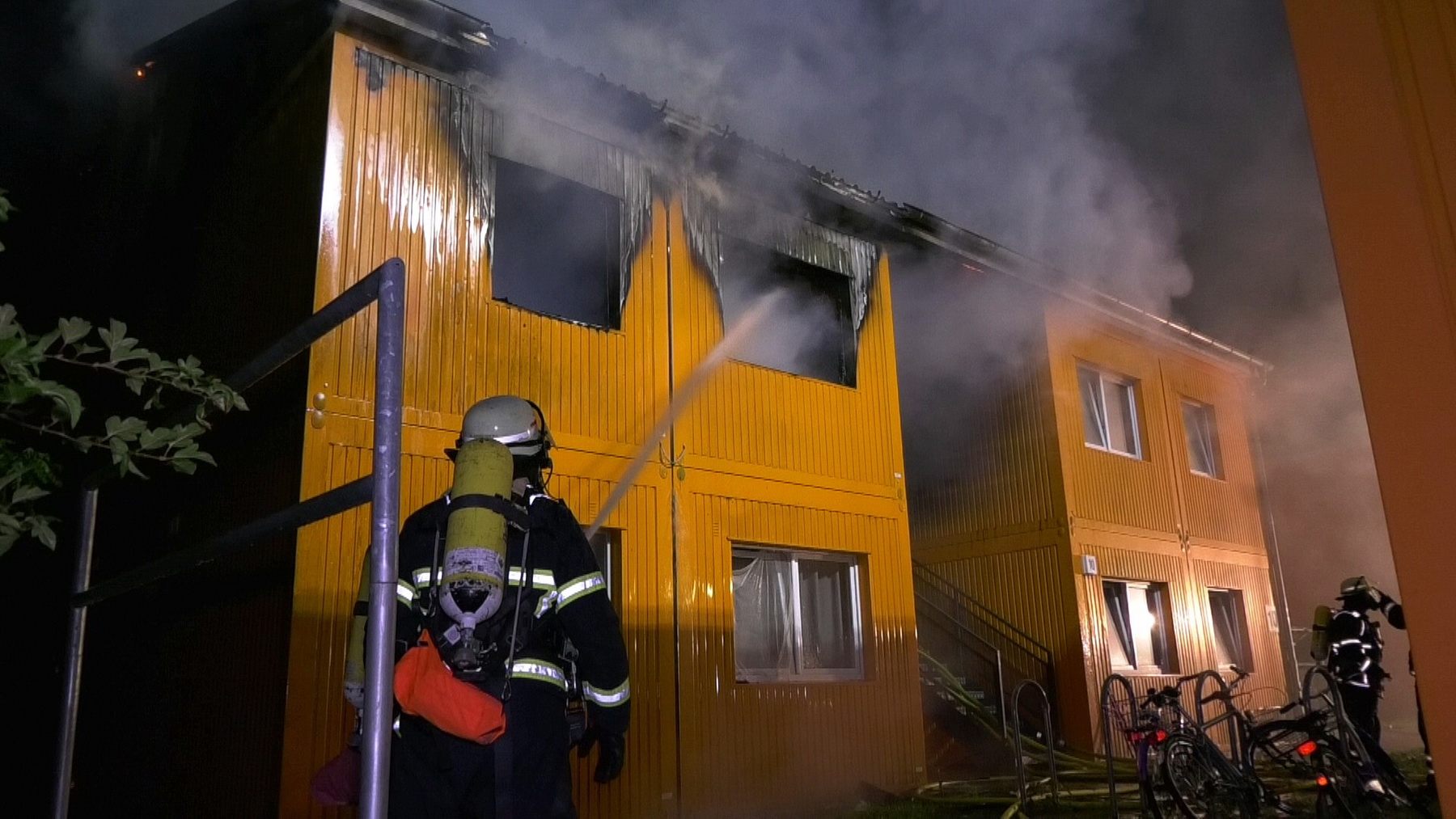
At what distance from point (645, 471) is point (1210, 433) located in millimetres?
12291

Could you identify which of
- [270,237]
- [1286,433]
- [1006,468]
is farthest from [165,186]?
[1286,433]

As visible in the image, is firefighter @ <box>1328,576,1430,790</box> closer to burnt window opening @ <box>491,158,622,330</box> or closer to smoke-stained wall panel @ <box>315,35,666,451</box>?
smoke-stained wall panel @ <box>315,35,666,451</box>

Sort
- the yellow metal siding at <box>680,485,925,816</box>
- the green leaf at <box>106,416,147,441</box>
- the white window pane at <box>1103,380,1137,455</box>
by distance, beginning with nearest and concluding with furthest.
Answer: the green leaf at <box>106,416,147,441</box>
the yellow metal siding at <box>680,485,925,816</box>
the white window pane at <box>1103,380,1137,455</box>

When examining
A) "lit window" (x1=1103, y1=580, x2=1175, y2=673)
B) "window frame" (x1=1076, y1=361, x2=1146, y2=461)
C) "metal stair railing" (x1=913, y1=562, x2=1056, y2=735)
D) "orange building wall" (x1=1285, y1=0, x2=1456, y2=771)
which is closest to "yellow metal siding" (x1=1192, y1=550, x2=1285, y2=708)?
"lit window" (x1=1103, y1=580, x2=1175, y2=673)

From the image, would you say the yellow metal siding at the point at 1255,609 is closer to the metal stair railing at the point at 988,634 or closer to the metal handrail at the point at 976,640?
the metal stair railing at the point at 988,634

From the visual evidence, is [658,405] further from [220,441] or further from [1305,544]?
[1305,544]

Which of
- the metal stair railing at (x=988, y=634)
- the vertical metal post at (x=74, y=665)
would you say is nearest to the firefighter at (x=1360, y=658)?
the metal stair railing at (x=988, y=634)

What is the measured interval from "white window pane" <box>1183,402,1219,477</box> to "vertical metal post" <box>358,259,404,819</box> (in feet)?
53.3

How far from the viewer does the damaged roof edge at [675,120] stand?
7.34 meters

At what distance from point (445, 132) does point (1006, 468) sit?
30.1 feet

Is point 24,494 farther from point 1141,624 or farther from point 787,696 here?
point 1141,624

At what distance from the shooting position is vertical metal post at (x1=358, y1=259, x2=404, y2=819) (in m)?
2.35

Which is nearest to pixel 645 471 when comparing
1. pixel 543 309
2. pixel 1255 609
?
pixel 543 309

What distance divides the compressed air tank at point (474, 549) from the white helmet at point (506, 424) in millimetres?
317
